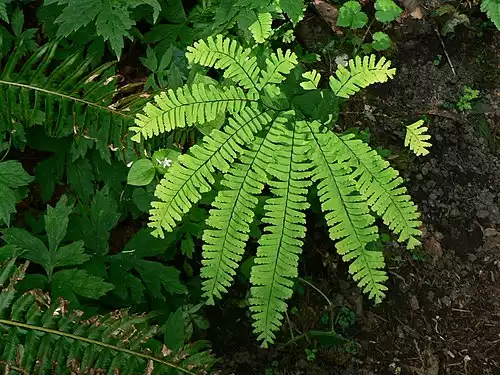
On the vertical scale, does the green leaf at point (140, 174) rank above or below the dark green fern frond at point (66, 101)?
below

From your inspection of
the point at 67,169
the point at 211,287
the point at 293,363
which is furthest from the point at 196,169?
the point at 293,363

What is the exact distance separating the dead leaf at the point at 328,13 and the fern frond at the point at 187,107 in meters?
1.64

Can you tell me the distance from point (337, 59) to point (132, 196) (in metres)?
1.70

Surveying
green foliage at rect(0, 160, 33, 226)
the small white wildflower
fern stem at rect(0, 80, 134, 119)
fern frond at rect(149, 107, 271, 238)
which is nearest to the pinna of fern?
fern frond at rect(149, 107, 271, 238)

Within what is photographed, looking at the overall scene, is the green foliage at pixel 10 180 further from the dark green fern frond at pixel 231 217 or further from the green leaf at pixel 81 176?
the dark green fern frond at pixel 231 217

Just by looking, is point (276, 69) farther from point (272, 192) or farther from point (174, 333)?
point (174, 333)

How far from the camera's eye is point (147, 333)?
1808mm

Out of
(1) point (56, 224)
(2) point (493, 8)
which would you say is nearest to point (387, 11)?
(2) point (493, 8)

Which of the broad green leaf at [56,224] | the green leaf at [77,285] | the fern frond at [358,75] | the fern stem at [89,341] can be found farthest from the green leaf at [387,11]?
the fern stem at [89,341]

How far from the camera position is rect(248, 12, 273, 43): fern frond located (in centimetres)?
241

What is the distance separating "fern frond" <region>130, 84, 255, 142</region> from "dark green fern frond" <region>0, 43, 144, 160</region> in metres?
0.38

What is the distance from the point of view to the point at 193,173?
200 cm

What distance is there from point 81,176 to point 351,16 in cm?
200

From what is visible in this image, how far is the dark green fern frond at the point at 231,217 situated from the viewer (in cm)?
202
